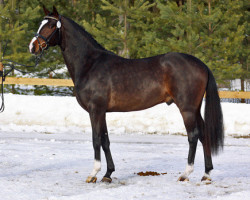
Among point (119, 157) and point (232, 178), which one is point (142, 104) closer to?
point (232, 178)

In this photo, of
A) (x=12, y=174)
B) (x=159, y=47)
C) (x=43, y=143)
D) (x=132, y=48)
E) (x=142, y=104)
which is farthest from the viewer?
(x=132, y=48)

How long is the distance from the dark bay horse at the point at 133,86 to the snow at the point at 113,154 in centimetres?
55

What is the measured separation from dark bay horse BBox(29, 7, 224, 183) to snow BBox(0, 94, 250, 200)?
0.55m

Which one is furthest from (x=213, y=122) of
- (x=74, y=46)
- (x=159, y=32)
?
(x=159, y=32)

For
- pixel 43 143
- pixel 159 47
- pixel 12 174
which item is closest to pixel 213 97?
pixel 12 174

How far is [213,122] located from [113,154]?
3.29 m

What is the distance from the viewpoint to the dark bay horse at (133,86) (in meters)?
5.87

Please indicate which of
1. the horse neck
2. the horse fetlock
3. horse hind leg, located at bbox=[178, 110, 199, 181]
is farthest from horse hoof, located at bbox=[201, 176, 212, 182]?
the horse neck

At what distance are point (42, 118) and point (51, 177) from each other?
840 centimetres

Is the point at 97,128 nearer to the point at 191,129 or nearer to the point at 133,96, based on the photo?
the point at 133,96

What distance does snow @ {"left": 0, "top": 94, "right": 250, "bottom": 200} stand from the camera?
5.30 meters

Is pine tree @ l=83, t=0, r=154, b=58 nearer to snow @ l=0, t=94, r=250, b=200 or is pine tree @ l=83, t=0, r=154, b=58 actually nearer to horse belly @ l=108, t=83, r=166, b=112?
snow @ l=0, t=94, r=250, b=200

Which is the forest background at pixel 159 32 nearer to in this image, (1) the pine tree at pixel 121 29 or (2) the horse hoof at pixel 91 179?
(1) the pine tree at pixel 121 29

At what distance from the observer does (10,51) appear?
19250 mm
